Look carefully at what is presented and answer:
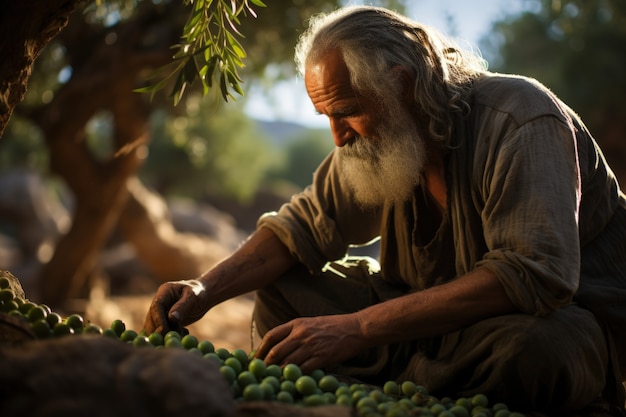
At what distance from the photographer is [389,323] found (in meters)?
2.71

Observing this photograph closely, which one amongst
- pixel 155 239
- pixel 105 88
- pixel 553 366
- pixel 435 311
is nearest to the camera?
pixel 553 366

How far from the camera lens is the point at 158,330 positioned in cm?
294

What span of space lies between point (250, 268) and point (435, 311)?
45.0 inches

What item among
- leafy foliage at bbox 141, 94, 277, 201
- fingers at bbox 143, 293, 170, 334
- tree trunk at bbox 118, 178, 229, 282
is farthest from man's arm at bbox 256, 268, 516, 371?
leafy foliage at bbox 141, 94, 277, 201

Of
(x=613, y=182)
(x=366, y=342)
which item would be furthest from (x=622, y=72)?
(x=366, y=342)

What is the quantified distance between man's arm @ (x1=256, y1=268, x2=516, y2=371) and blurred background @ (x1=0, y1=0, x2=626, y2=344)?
116 centimetres

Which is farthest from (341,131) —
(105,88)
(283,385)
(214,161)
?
(214,161)

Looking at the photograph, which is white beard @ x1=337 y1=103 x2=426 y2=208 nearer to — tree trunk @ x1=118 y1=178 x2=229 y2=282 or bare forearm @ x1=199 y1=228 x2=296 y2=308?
bare forearm @ x1=199 y1=228 x2=296 y2=308

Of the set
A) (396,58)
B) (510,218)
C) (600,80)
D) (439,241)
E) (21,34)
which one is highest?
(21,34)

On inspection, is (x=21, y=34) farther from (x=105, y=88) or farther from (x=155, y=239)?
(x=155, y=239)

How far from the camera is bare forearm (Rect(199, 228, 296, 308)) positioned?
3.45 m

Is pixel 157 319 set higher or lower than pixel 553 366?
higher

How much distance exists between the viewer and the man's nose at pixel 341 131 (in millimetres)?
3211

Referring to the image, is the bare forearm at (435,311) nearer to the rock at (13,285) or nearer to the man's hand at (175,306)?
the man's hand at (175,306)
